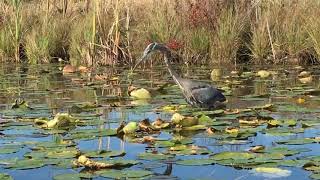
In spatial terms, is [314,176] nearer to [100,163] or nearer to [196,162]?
[196,162]

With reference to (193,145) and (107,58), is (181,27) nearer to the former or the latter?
(107,58)

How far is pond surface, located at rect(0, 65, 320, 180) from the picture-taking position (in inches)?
166

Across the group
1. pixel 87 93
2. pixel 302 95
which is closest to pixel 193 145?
pixel 302 95

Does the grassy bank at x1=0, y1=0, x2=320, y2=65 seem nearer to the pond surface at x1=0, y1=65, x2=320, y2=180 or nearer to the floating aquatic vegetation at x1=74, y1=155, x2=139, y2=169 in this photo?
the pond surface at x1=0, y1=65, x2=320, y2=180

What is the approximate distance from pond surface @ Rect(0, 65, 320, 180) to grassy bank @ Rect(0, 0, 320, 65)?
2715 mm

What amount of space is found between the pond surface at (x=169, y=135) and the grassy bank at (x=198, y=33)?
2.72m

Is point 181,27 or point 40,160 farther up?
point 181,27

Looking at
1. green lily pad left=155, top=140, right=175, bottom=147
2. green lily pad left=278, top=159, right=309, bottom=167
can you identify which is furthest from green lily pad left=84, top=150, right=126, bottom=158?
green lily pad left=278, top=159, right=309, bottom=167

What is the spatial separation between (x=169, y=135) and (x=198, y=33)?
693 cm

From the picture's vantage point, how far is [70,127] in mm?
5816

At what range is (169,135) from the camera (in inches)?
214

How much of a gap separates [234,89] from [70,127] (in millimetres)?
3262

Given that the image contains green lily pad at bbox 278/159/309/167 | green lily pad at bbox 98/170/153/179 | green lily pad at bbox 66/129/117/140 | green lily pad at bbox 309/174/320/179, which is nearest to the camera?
green lily pad at bbox 309/174/320/179

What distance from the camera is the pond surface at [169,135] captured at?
4223 millimetres
